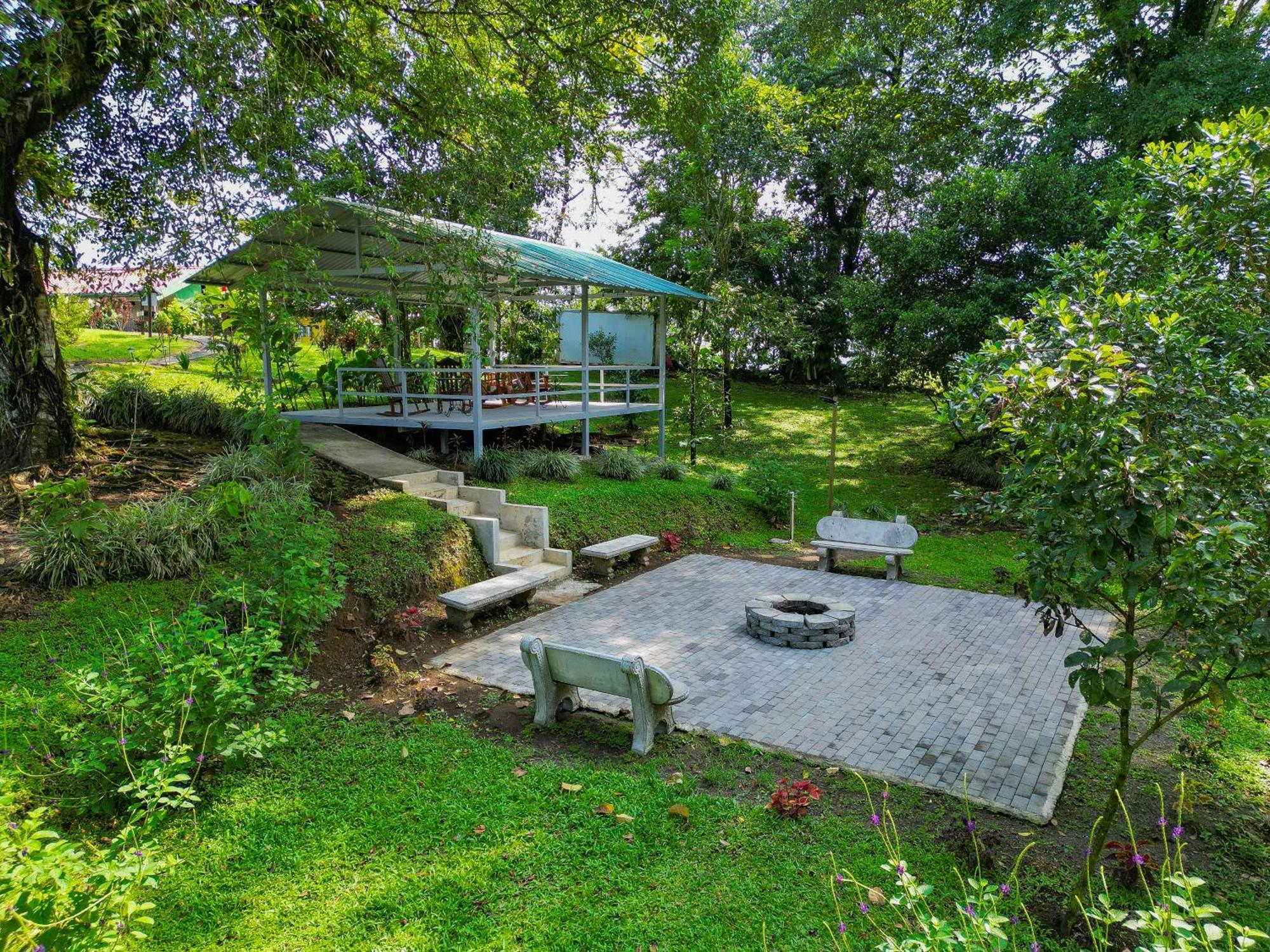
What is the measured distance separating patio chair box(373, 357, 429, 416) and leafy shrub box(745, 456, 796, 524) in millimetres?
6270

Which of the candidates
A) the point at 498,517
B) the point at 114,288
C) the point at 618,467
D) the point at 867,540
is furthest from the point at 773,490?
the point at 114,288

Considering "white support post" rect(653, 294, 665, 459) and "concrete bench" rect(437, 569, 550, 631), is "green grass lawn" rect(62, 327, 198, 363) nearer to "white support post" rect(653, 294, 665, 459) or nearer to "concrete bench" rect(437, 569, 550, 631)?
"white support post" rect(653, 294, 665, 459)

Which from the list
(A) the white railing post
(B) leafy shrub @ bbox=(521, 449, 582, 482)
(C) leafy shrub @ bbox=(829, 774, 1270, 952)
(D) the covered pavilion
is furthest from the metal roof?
(C) leafy shrub @ bbox=(829, 774, 1270, 952)

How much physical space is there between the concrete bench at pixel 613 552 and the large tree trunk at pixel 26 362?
20.8ft

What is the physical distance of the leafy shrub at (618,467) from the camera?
12750mm

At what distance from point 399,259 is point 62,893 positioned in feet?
34.2

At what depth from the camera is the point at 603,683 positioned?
203 inches

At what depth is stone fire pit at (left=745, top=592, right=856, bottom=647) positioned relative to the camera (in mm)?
7188

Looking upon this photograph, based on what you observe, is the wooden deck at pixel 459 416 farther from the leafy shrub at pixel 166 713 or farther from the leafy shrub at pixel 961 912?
the leafy shrub at pixel 961 912

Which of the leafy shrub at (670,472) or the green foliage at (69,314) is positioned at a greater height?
the green foliage at (69,314)

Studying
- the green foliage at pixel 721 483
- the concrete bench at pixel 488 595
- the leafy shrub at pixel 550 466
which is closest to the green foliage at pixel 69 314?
the leafy shrub at pixel 550 466

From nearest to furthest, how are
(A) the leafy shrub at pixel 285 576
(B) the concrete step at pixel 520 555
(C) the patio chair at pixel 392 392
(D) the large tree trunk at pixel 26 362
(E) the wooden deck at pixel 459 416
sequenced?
1. (A) the leafy shrub at pixel 285 576
2. (D) the large tree trunk at pixel 26 362
3. (B) the concrete step at pixel 520 555
4. (E) the wooden deck at pixel 459 416
5. (C) the patio chair at pixel 392 392

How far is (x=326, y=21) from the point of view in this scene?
8.13m

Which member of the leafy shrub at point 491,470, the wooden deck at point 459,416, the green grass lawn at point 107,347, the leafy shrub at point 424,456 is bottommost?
the leafy shrub at point 491,470
